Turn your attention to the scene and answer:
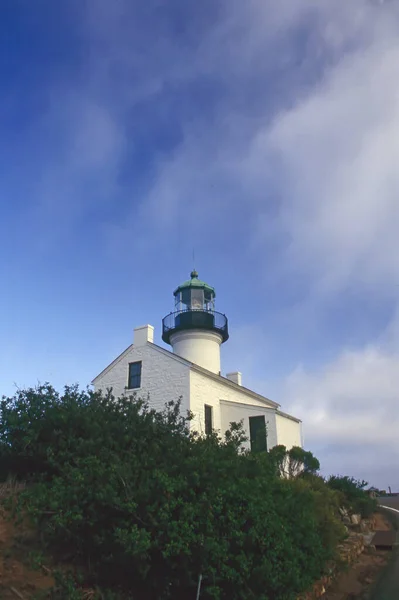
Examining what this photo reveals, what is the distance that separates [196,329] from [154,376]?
4.56 meters

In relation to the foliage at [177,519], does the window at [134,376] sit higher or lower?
higher

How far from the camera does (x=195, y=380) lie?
2034cm

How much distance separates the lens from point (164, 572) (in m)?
7.34

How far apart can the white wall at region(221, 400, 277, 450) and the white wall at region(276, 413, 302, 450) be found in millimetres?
318

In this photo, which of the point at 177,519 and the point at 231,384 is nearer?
the point at 177,519

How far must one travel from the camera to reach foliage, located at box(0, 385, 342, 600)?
23.2 ft

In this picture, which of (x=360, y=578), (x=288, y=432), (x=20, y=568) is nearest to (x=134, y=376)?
(x=288, y=432)

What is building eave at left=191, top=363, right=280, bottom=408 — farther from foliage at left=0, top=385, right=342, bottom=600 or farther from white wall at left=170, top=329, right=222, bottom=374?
foliage at left=0, top=385, right=342, bottom=600

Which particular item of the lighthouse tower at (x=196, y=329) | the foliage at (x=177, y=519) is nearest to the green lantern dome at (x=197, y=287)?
the lighthouse tower at (x=196, y=329)

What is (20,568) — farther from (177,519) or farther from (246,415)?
(246,415)

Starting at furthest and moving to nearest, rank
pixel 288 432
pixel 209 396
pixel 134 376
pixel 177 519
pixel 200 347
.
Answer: pixel 200 347, pixel 288 432, pixel 134 376, pixel 209 396, pixel 177 519

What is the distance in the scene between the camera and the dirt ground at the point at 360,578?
31.7 feet

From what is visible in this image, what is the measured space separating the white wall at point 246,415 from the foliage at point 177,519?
1160 centimetres

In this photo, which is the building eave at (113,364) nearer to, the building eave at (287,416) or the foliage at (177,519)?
the building eave at (287,416)
